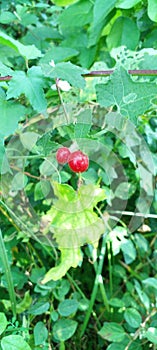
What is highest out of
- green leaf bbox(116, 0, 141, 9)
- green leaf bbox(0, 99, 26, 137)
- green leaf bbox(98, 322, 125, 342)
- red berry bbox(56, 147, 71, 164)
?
green leaf bbox(116, 0, 141, 9)

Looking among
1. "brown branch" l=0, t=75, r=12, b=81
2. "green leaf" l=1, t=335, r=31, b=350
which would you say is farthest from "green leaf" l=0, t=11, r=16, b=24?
"green leaf" l=1, t=335, r=31, b=350

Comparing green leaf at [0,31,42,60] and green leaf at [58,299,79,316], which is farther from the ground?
green leaf at [0,31,42,60]

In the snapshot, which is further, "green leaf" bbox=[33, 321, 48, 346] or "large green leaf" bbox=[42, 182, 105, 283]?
"green leaf" bbox=[33, 321, 48, 346]

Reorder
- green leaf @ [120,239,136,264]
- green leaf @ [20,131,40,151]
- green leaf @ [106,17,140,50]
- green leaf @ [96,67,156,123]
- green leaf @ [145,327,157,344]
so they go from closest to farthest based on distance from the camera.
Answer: green leaf @ [96,67,156,123], green leaf @ [20,131,40,151], green leaf @ [145,327,157,344], green leaf @ [106,17,140,50], green leaf @ [120,239,136,264]

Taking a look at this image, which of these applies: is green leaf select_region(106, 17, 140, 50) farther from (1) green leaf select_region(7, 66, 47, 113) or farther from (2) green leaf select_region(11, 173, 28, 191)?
(1) green leaf select_region(7, 66, 47, 113)

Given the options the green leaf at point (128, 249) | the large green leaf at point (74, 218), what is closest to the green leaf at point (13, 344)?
the large green leaf at point (74, 218)

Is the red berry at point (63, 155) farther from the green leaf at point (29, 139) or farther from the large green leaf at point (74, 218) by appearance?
the green leaf at point (29, 139)

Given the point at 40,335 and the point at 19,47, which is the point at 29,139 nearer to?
the point at 19,47
